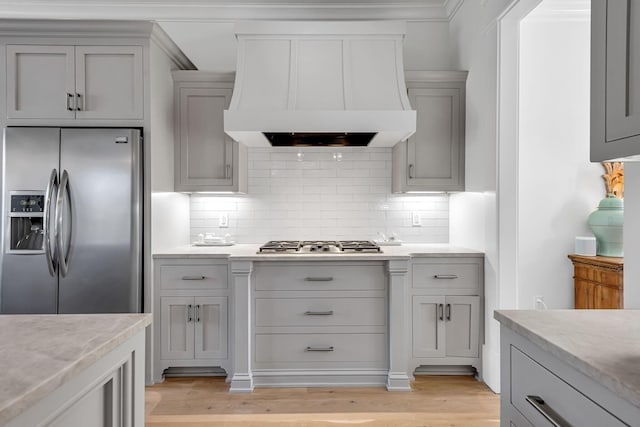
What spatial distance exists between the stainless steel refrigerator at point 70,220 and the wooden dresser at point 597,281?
10.3 feet

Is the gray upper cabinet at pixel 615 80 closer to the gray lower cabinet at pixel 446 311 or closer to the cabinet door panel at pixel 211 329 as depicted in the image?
the gray lower cabinet at pixel 446 311

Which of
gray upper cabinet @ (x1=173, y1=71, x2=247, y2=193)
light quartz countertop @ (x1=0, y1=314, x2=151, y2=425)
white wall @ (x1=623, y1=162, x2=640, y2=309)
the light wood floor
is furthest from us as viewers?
gray upper cabinet @ (x1=173, y1=71, x2=247, y2=193)

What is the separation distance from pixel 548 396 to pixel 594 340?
0.17m

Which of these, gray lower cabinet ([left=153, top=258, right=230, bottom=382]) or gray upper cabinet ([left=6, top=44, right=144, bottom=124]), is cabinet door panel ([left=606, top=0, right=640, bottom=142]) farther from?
gray upper cabinet ([left=6, top=44, right=144, bottom=124])

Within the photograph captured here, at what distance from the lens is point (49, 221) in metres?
2.66

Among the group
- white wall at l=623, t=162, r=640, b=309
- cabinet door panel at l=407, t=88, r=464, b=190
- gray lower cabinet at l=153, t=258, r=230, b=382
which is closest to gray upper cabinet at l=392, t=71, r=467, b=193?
cabinet door panel at l=407, t=88, r=464, b=190

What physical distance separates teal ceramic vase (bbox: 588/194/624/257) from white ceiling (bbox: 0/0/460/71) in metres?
2.03

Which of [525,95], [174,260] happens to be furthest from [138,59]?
[525,95]

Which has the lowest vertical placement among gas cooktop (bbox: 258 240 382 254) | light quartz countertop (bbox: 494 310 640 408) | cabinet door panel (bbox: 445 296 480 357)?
cabinet door panel (bbox: 445 296 480 357)

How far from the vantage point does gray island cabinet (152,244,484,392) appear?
2826mm

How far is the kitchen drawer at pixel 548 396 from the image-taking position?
843mm

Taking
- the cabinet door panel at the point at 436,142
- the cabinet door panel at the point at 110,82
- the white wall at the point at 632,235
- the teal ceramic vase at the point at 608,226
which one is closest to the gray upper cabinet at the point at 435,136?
the cabinet door panel at the point at 436,142

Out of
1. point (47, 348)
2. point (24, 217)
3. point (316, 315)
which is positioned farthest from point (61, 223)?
point (47, 348)

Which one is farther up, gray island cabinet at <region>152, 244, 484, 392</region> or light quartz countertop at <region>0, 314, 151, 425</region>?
light quartz countertop at <region>0, 314, 151, 425</region>
